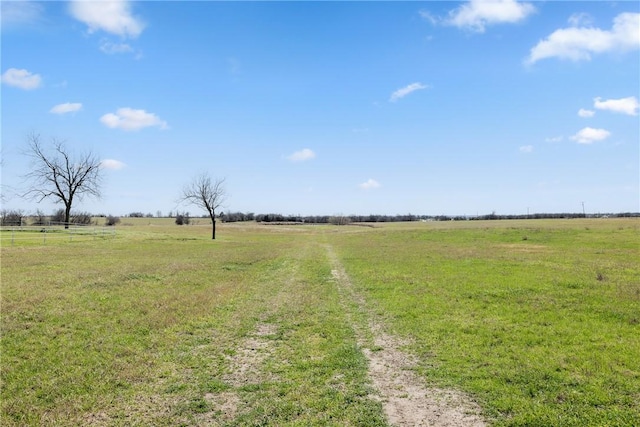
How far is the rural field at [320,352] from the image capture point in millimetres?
5500

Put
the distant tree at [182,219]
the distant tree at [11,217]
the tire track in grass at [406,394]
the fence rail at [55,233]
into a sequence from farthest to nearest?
the distant tree at [182,219] → the distant tree at [11,217] → the fence rail at [55,233] → the tire track in grass at [406,394]

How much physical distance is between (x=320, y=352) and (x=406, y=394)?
93.0 inches

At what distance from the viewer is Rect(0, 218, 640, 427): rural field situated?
5500 mm

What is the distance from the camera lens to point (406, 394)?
19.8 feet

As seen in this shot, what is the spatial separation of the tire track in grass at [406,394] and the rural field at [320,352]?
32 mm

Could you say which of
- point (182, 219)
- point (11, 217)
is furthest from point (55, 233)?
point (182, 219)

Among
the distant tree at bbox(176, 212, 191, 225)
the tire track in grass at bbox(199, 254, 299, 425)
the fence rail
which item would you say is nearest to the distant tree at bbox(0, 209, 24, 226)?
the fence rail

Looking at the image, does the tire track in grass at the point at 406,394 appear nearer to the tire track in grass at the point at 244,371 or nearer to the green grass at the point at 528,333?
the green grass at the point at 528,333

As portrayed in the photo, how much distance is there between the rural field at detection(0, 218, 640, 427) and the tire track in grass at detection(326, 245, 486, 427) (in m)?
0.03

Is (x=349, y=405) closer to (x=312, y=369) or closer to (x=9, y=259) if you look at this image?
(x=312, y=369)

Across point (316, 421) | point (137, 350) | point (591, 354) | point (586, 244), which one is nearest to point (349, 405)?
point (316, 421)

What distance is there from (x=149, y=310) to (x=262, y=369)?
231 inches

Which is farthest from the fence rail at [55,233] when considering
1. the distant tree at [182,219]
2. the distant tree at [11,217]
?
the distant tree at [182,219]

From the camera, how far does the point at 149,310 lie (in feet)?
37.6
